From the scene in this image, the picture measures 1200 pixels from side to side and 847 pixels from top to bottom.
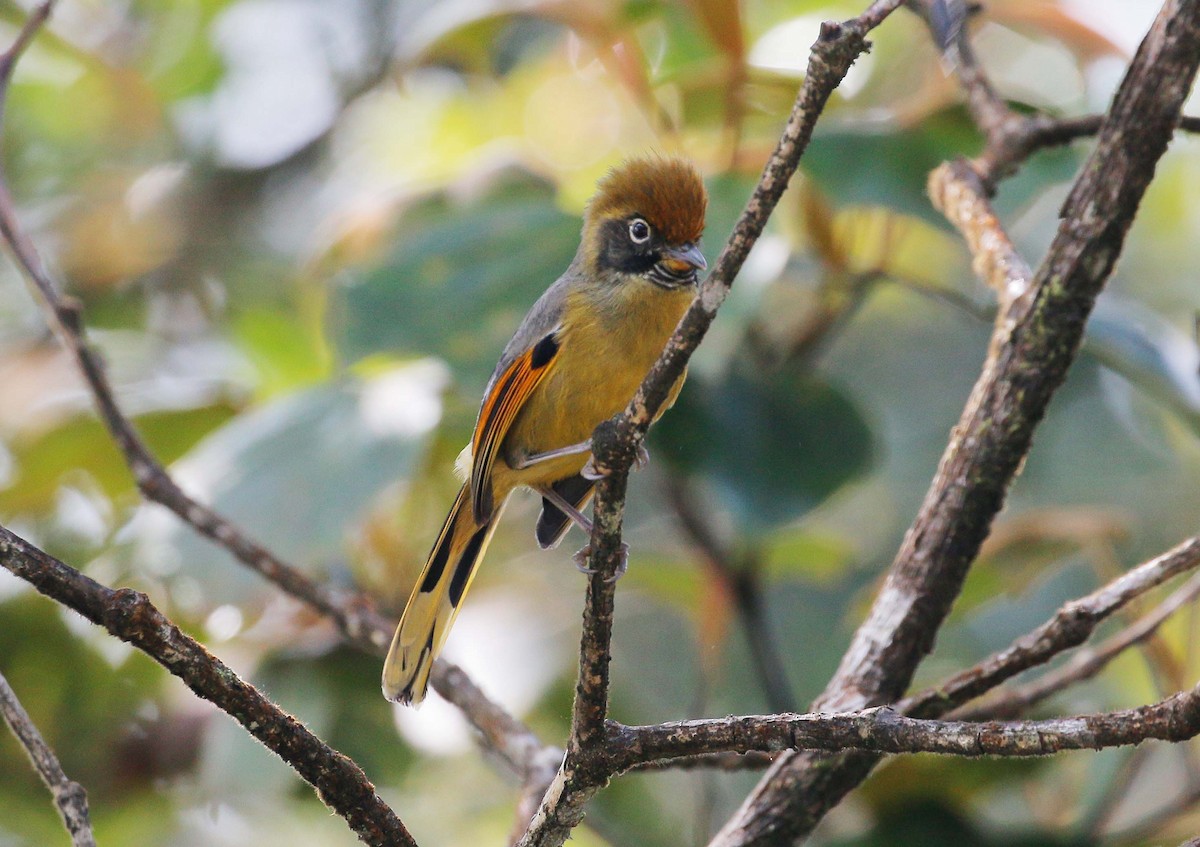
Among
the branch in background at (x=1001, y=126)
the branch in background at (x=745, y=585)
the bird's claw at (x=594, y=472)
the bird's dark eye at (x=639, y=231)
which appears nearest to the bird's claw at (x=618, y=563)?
the bird's claw at (x=594, y=472)

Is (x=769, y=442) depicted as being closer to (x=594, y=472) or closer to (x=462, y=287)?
(x=462, y=287)

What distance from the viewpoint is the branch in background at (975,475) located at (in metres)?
2.39

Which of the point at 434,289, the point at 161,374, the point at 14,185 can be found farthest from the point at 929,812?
the point at 14,185

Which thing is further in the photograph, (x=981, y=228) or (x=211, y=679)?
(x=981, y=228)

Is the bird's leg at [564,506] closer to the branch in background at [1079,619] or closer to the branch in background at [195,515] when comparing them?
the branch in background at [195,515]

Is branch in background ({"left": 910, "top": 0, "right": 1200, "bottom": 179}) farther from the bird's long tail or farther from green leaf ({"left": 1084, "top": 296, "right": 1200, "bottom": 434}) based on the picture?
the bird's long tail

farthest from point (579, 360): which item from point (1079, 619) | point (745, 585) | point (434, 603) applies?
point (745, 585)

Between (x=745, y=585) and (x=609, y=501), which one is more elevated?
(x=745, y=585)

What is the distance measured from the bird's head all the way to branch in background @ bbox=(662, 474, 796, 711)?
44.5 inches

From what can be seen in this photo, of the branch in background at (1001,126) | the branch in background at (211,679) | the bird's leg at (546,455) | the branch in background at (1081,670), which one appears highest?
the branch in background at (1001,126)

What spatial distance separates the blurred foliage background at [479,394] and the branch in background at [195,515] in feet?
1.12

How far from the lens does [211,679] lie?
68.7 inches

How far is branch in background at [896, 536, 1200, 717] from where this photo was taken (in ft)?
7.63

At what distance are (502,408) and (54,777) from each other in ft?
4.86
